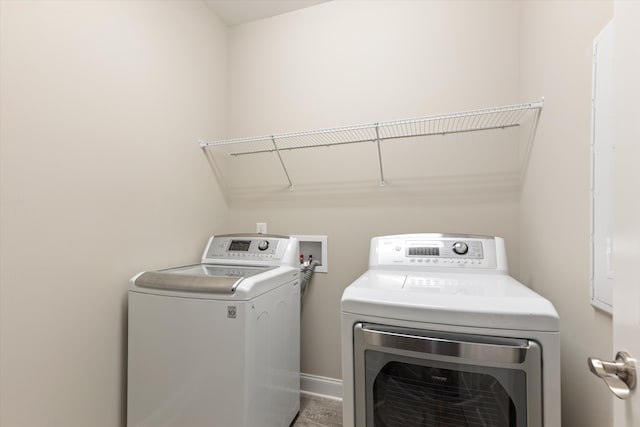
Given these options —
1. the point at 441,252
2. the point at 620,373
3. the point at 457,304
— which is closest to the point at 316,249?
the point at 441,252

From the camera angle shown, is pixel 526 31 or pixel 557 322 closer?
pixel 557 322

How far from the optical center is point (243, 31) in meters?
2.17

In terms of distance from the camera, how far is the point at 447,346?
2.74 ft

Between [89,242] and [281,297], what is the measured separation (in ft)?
2.97

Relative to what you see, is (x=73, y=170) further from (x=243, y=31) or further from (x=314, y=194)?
(x=243, y=31)

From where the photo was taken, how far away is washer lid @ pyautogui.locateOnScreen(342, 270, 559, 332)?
2.62 ft

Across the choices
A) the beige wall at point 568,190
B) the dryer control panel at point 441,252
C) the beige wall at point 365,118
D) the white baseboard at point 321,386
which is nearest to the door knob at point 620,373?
the beige wall at point 568,190

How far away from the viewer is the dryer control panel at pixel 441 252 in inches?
52.8

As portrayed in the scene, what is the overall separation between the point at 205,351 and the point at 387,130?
1.54 m

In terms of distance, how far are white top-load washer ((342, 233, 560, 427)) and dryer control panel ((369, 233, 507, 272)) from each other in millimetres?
271

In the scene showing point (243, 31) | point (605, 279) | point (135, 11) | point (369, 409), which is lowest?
point (369, 409)

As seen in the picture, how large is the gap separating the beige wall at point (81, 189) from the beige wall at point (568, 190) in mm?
1879

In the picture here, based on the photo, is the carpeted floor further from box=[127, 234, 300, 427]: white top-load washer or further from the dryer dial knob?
the dryer dial knob

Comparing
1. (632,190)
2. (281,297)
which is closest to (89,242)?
(281,297)
